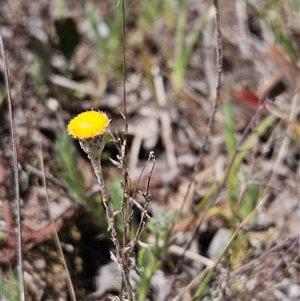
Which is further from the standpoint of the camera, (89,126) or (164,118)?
(164,118)

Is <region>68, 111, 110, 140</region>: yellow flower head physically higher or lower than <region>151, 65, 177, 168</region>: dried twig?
higher

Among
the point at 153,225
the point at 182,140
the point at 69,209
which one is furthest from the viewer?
the point at 182,140

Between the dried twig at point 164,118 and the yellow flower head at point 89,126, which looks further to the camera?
the dried twig at point 164,118

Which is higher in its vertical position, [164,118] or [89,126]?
[89,126]

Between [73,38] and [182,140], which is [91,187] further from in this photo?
[73,38]

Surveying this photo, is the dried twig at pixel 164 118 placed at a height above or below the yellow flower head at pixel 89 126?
below

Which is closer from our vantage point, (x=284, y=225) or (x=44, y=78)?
(x=284, y=225)

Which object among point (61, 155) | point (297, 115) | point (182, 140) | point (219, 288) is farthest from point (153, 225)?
point (297, 115)

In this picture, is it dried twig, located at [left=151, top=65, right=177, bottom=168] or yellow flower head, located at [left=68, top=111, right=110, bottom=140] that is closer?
yellow flower head, located at [left=68, top=111, right=110, bottom=140]
